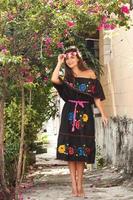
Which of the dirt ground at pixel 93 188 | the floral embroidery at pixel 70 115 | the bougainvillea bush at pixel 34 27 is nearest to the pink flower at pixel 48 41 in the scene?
the bougainvillea bush at pixel 34 27

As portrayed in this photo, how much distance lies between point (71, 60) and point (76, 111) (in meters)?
0.59

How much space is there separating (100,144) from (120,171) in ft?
8.76

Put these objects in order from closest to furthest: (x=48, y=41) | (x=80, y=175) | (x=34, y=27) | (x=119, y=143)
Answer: (x=34, y=27), (x=48, y=41), (x=80, y=175), (x=119, y=143)

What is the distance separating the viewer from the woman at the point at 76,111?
6.65m

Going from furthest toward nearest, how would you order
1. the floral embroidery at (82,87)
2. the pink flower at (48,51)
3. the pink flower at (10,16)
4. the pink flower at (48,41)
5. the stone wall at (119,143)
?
the stone wall at (119,143) < the floral embroidery at (82,87) < the pink flower at (48,51) < the pink flower at (48,41) < the pink flower at (10,16)

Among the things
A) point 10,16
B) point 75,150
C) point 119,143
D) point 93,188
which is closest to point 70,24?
point 10,16

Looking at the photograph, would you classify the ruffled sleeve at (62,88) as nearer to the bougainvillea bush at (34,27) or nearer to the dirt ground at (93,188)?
the bougainvillea bush at (34,27)

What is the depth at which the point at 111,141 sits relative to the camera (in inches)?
416

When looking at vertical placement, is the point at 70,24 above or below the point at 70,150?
above

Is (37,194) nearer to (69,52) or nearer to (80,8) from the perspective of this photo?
(69,52)

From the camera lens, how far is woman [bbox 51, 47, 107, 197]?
6648mm

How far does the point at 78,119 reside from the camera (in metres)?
6.66

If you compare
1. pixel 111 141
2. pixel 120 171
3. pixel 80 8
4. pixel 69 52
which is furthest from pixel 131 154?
pixel 80 8

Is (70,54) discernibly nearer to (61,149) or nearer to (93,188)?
(61,149)
